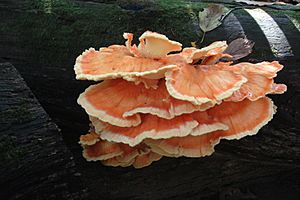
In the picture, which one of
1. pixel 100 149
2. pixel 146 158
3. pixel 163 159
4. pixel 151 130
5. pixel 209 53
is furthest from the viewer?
pixel 163 159

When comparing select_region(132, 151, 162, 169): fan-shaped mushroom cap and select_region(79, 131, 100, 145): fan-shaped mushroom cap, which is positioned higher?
select_region(79, 131, 100, 145): fan-shaped mushroom cap

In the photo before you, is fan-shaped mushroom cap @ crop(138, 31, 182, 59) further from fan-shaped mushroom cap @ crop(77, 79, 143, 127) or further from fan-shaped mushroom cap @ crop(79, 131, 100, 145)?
fan-shaped mushroom cap @ crop(79, 131, 100, 145)

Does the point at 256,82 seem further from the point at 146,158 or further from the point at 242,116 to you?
the point at 146,158

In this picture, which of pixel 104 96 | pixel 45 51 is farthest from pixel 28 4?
pixel 104 96

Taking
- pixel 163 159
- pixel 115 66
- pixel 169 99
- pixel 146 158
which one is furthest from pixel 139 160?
pixel 115 66

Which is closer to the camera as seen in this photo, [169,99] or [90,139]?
[169,99]

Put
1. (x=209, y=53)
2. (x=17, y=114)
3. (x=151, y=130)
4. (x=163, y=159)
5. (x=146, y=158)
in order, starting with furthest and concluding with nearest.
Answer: (x=163, y=159)
(x=146, y=158)
(x=209, y=53)
(x=17, y=114)
(x=151, y=130)

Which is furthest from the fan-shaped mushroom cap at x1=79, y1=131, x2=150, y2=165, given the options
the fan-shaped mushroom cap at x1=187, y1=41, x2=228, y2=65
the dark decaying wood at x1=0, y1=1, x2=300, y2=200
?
the fan-shaped mushroom cap at x1=187, y1=41, x2=228, y2=65
